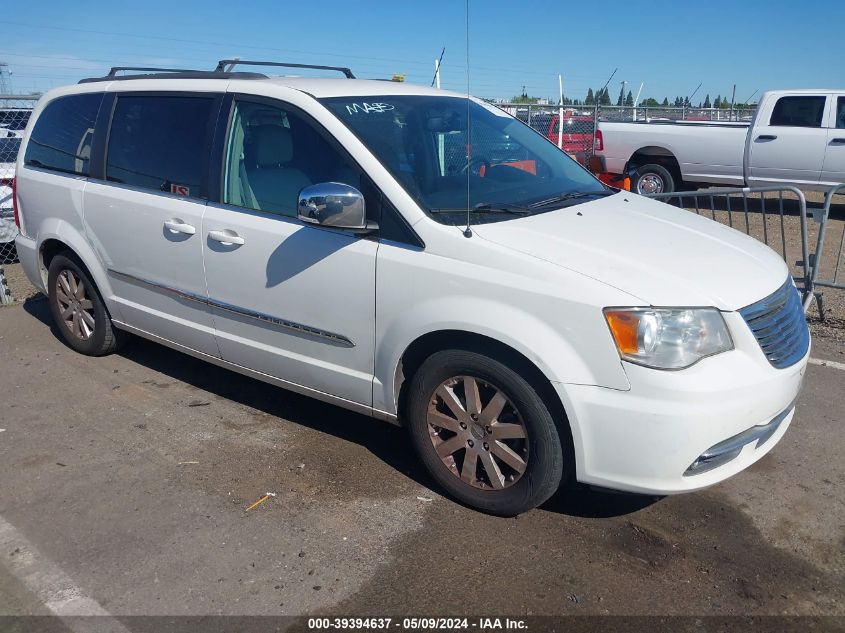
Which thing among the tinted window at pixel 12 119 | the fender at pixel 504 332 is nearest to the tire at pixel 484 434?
the fender at pixel 504 332

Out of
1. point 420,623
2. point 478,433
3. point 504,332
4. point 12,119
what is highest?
point 12,119

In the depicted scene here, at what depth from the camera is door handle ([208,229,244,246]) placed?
3.91 m

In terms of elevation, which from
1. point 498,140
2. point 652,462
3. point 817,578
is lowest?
point 817,578

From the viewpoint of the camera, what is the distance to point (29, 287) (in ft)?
25.7

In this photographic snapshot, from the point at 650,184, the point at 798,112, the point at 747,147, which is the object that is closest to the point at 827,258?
the point at 747,147

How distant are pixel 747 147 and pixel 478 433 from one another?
1104 centimetres

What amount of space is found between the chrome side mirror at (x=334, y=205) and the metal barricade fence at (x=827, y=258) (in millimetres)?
4043

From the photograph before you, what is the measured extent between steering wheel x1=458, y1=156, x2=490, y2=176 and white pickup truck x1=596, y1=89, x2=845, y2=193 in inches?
387

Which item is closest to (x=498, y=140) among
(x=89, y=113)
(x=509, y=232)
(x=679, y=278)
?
(x=509, y=232)

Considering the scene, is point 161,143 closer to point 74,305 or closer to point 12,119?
point 74,305

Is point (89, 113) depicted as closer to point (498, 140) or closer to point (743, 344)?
point (498, 140)

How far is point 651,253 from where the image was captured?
10.6 ft

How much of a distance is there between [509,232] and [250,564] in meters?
1.77

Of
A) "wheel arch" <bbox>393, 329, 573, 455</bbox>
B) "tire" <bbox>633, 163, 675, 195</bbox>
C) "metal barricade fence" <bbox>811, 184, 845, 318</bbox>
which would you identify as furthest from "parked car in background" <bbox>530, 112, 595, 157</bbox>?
"wheel arch" <bbox>393, 329, 573, 455</bbox>
